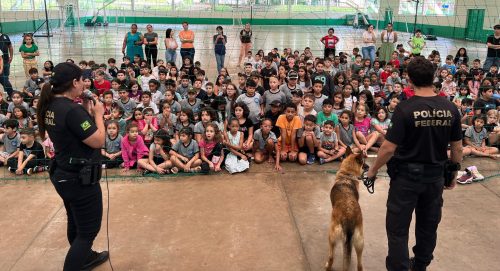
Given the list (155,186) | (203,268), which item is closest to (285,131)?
(155,186)

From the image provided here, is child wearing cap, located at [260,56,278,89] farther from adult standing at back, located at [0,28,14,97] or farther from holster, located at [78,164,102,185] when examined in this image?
holster, located at [78,164,102,185]

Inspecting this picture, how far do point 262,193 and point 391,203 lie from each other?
2108 millimetres

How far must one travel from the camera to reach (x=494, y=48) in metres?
9.30

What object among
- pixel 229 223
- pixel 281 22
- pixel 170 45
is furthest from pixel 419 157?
pixel 281 22

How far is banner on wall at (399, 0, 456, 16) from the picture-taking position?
24277 mm

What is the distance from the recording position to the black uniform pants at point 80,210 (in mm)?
2691

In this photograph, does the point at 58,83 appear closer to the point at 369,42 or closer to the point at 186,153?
the point at 186,153

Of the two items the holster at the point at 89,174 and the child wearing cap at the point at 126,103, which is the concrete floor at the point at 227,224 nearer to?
the holster at the point at 89,174

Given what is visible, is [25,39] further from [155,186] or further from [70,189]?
[70,189]

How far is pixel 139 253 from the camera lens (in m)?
3.48

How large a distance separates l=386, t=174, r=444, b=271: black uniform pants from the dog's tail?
1.01 feet

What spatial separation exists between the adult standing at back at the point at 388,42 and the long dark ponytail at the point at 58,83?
426 inches

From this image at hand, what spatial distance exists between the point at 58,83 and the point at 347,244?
231cm

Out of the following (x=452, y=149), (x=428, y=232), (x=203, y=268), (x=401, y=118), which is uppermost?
(x=401, y=118)
